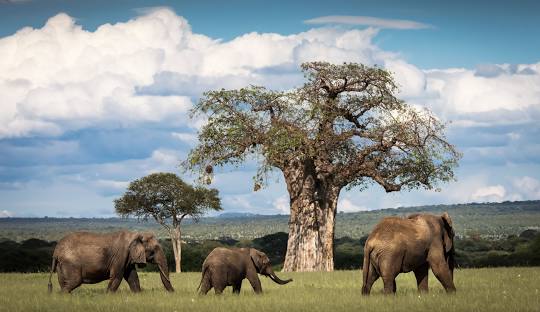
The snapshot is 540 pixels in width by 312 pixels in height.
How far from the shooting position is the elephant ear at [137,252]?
29.3 meters

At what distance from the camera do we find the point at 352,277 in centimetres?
4047

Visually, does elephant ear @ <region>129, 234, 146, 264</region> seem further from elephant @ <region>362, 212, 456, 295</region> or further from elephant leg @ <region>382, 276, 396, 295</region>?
elephant leg @ <region>382, 276, 396, 295</region>

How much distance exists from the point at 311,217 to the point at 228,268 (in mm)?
23834

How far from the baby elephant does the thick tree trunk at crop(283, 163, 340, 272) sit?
22392 mm

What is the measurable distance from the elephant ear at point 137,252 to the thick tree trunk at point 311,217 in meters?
23.1

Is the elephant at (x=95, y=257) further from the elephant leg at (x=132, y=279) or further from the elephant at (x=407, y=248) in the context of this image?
the elephant at (x=407, y=248)

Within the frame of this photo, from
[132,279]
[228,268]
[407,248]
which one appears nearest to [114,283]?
[132,279]

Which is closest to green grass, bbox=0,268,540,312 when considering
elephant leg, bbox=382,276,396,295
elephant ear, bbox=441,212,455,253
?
elephant leg, bbox=382,276,396,295

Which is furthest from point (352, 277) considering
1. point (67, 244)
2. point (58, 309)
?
point (58, 309)

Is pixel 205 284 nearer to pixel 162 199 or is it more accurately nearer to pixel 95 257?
pixel 95 257

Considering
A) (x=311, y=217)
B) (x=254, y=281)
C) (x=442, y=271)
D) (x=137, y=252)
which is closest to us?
(x=442, y=271)

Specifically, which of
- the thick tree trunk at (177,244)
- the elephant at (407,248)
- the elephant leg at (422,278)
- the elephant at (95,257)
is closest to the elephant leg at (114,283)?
the elephant at (95,257)

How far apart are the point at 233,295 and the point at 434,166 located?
2592 cm

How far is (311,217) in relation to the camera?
5212 centimetres
